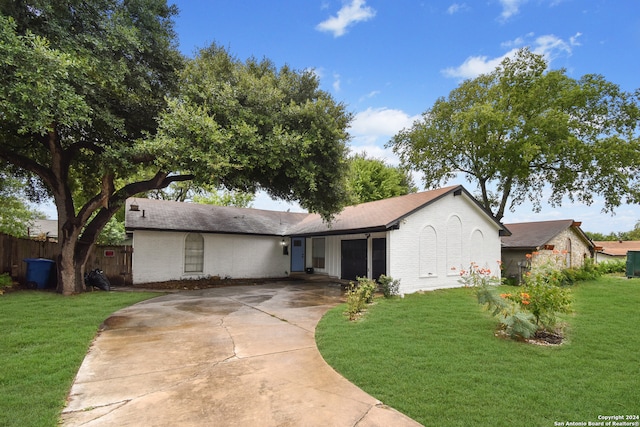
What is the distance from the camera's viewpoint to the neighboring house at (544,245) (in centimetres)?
1598

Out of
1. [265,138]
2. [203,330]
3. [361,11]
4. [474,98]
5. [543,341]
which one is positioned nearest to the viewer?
[543,341]

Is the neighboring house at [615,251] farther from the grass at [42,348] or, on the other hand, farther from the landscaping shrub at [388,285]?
the grass at [42,348]

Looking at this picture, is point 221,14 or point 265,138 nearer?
point 265,138

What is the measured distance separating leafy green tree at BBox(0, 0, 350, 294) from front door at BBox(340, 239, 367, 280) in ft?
11.7

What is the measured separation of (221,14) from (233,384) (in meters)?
11.5

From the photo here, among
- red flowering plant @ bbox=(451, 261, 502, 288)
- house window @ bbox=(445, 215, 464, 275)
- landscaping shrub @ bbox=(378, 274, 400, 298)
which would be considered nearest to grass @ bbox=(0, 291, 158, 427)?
red flowering plant @ bbox=(451, 261, 502, 288)

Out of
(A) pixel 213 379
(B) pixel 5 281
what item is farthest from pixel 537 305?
(B) pixel 5 281

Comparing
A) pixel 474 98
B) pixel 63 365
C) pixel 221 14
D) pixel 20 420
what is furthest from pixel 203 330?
pixel 474 98

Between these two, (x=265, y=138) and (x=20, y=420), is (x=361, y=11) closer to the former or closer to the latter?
(x=265, y=138)

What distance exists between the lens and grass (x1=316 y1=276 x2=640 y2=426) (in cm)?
350

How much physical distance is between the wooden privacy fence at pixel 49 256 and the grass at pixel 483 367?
10490mm

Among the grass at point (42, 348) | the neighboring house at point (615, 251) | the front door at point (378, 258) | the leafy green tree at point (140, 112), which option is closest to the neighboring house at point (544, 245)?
the front door at point (378, 258)

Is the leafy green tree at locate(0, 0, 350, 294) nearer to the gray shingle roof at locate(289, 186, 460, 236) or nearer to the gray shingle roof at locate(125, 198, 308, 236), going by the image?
the gray shingle roof at locate(289, 186, 460, 236)

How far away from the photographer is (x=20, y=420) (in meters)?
3.15
